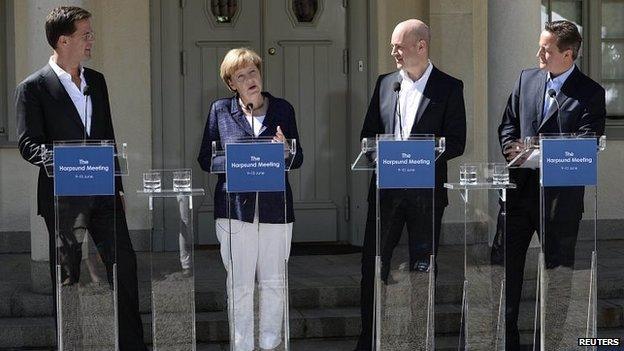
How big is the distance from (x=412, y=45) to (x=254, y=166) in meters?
1.21

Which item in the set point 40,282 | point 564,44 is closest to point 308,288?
point 40,282

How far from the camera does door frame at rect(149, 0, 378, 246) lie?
9766 mm

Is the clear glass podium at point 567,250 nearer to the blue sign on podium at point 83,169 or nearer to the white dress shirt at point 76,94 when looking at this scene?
the blue sign on podium at point 83,169

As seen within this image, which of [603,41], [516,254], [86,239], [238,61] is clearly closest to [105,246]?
[86,239]

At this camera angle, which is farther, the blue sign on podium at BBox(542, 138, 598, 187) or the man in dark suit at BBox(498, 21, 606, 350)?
the man in dark suit at BBox(498, 21, 606, 350)

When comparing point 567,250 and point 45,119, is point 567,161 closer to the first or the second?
point 567,250

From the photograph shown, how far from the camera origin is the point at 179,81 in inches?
388

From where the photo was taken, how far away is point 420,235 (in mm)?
6219

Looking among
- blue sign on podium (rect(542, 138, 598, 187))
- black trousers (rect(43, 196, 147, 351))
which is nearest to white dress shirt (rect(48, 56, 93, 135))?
black trousers (rect(43, 196, 147, 351))

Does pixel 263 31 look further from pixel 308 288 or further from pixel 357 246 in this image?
pixel 308 288

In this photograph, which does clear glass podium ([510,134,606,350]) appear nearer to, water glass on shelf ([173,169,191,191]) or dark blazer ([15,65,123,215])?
water glass on shelf ([173,169,191,191])

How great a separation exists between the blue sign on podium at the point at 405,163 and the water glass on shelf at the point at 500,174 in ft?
1.17

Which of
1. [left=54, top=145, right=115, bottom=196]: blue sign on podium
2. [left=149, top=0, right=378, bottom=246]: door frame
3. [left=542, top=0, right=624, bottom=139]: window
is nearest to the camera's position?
[left=54, top=145, right=115, bottom=196]: blue sign on podium

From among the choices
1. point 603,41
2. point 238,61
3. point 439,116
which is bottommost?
point 439,116
